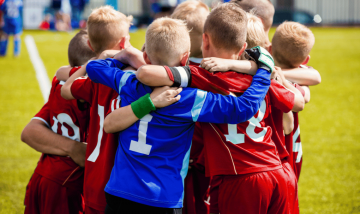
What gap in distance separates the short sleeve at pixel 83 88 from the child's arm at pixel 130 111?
12.8 inches

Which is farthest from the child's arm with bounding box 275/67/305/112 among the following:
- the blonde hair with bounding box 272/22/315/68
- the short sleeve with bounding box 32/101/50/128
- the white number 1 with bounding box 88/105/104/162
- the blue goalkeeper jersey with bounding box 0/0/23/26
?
the blue goalkeeper jersey with bounding box 0/0/23/26

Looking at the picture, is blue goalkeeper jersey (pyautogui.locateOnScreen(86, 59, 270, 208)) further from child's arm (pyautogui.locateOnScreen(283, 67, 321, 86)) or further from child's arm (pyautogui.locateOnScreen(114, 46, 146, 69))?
child's arm (pyautogui.locateOnScreen(283, 67, 321, 86))

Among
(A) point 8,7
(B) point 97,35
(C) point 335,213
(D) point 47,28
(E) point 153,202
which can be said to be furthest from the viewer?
(D) point 47,28

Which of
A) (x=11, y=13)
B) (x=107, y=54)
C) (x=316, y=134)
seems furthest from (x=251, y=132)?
(x=11, y=13)

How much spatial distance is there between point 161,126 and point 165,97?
160mm

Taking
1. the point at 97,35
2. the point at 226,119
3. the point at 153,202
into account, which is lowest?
the point at 153,202

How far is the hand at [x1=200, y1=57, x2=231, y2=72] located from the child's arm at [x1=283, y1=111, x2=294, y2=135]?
0.54m

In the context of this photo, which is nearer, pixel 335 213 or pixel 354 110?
pixel 335 213

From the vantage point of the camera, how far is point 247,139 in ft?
6.55

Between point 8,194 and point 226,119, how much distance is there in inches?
121

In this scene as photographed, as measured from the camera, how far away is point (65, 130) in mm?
2488

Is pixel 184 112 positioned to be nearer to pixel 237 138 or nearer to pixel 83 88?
pixel 237 138

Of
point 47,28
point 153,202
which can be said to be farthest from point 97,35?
point 47,28

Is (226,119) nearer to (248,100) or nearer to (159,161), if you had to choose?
(248,100)
